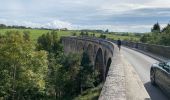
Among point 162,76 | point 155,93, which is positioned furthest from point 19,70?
point 162,76

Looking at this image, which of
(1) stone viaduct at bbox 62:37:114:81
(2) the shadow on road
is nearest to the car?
(2) the shadow on road

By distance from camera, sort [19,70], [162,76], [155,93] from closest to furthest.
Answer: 1. [162,76]
2. [155,93]
3. [19,70]

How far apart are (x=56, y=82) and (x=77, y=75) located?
5018 millimetres

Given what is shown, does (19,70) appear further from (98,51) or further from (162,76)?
(162,76)

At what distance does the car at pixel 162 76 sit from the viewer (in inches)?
458

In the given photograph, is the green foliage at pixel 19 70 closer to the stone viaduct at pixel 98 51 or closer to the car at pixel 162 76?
the stone viaduct at pixel 98 51

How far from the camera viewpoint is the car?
11.6 metres

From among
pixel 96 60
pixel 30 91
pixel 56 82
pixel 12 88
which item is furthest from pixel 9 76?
pixel 56 82

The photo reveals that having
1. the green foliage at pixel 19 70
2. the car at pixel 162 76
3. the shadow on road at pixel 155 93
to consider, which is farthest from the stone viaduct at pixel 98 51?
the shadow on road at pixel 155 93

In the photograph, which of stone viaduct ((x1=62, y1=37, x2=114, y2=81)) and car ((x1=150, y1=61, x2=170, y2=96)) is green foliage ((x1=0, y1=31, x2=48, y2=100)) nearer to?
stone viaduct ((x1=62, y1=37, x2=114, y2=81))

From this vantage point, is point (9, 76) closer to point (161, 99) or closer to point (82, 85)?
point (82, 85)

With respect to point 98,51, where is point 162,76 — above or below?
above

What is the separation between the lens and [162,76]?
12.7 m

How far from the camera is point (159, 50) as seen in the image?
3341 centimetres
